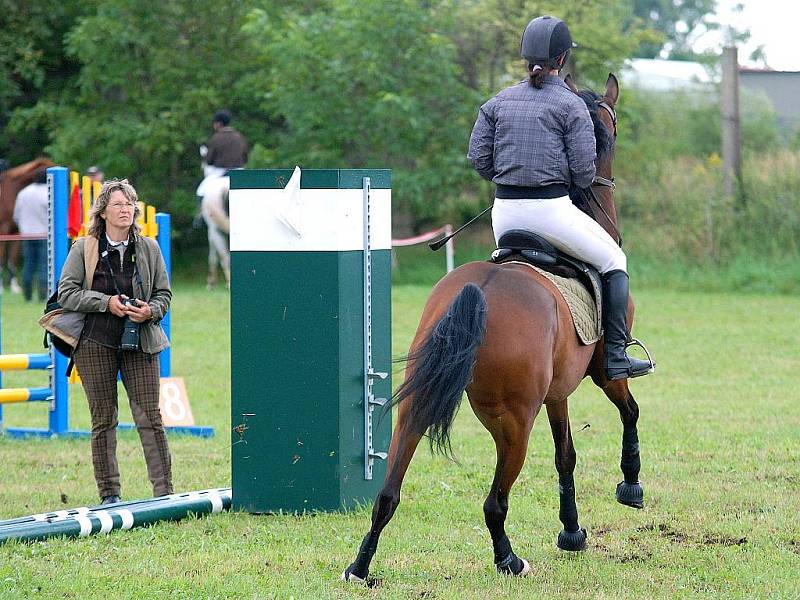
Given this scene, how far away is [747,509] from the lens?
6.89 meters

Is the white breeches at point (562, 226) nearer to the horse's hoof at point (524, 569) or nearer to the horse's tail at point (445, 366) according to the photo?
the horse's tail at point (445, 366)

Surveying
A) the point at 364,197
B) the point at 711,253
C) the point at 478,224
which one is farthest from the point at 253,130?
the point at 364,197

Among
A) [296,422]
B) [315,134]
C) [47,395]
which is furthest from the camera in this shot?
[315,134]

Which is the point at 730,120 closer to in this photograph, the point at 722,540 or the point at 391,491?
the point at 722,540

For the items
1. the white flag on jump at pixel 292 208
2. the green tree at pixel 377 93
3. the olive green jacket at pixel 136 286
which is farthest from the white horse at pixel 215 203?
the white flag on jump at pixel 292 208

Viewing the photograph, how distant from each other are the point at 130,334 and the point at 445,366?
2.47 meters

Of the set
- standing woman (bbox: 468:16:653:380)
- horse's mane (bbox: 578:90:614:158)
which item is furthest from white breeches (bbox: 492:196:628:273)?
horse's mane (bbox: 578:90:614:158)

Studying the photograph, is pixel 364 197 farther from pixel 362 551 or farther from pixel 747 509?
pixel 747 509

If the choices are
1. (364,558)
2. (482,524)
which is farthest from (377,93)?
(364,558)

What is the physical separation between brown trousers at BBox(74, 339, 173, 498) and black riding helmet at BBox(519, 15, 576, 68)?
283 cm

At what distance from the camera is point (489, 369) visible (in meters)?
5.27

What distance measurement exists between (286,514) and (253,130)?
1850 cm

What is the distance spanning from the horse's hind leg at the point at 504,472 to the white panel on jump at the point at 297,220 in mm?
1741

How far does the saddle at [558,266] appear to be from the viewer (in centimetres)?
576
